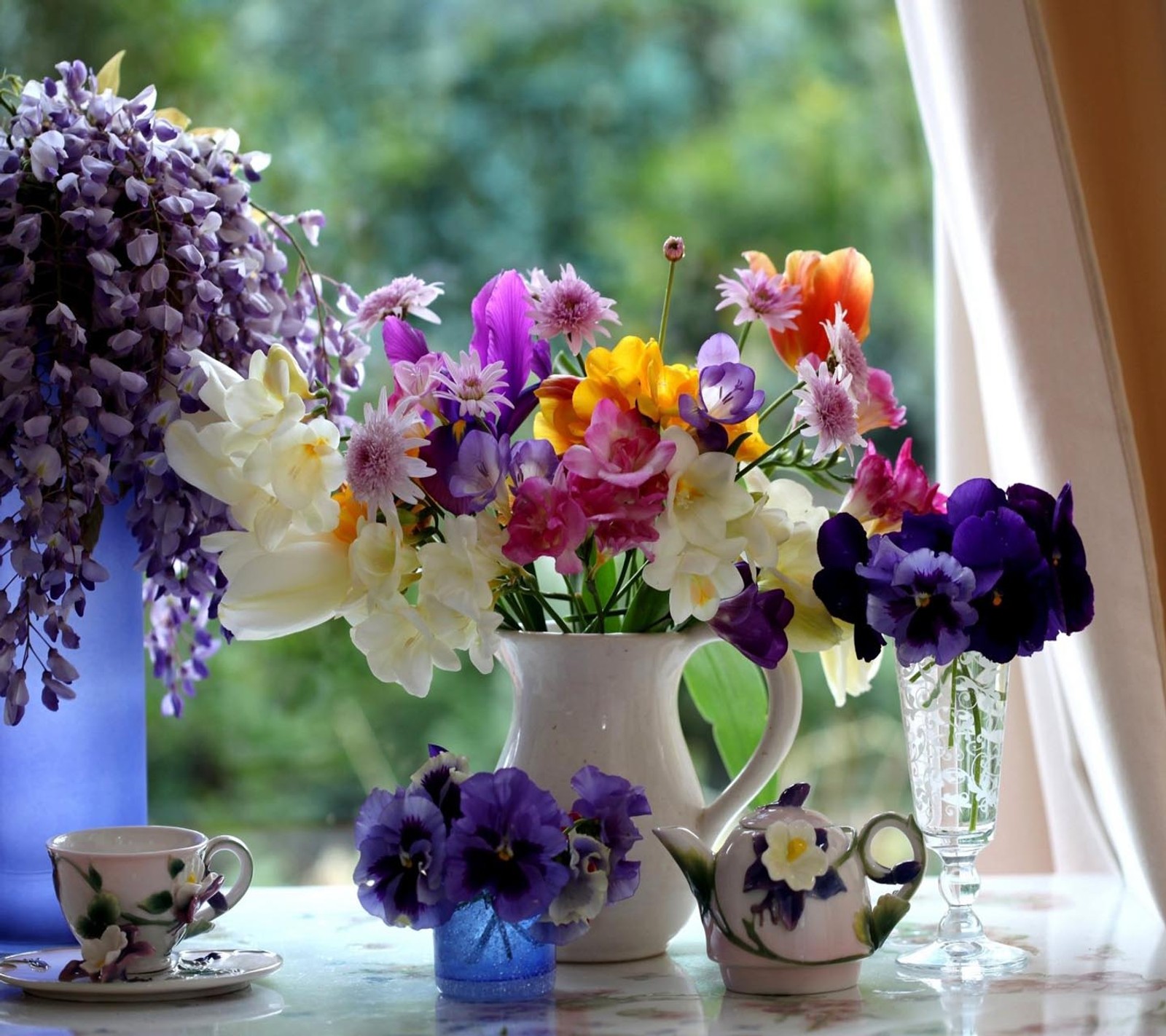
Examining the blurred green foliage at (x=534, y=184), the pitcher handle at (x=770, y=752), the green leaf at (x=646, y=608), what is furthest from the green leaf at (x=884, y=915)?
the blurred green foliage at (x=534, y=184)

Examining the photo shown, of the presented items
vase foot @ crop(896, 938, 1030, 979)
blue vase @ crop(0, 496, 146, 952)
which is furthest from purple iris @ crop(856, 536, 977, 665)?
blue vase @ crop(0, 496, 146, 952)

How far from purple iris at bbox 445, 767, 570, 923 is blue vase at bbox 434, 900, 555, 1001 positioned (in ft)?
0.21

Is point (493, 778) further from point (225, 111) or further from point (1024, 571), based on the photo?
point (225, 111)

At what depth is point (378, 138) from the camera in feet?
8.22

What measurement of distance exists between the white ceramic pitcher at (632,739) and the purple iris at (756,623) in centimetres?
6

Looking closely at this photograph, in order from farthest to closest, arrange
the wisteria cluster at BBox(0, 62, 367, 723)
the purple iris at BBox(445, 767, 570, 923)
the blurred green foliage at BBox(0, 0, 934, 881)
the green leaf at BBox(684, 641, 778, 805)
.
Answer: the blurred green foliage at BBox(0, 0, 934, 881), the green leaf at BBox(684, 641, 778, 805), the wisteria cluster at BBox(0, 62, 367, 723), the purple iris at BBox(445, 767, 570, 923)

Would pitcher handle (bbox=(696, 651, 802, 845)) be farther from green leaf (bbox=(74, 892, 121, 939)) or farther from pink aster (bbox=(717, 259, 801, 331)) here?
green leaf (bbox=(74, 892, 121, 939))

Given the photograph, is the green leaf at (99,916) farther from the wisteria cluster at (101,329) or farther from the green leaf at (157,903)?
the wisteria cluster at (101,329)

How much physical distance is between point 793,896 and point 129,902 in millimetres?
393

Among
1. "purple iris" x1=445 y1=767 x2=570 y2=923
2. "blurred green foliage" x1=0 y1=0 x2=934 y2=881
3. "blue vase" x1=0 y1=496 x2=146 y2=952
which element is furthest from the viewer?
"blurred green foliage" x1=0 y1=0 x2=934 y2=881

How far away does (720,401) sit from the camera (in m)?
0.83

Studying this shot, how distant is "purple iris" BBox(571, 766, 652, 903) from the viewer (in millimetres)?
817

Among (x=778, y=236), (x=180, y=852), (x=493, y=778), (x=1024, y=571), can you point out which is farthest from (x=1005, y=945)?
(x=778, y=236)

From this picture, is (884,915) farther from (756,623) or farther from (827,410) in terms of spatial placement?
(827,410)
